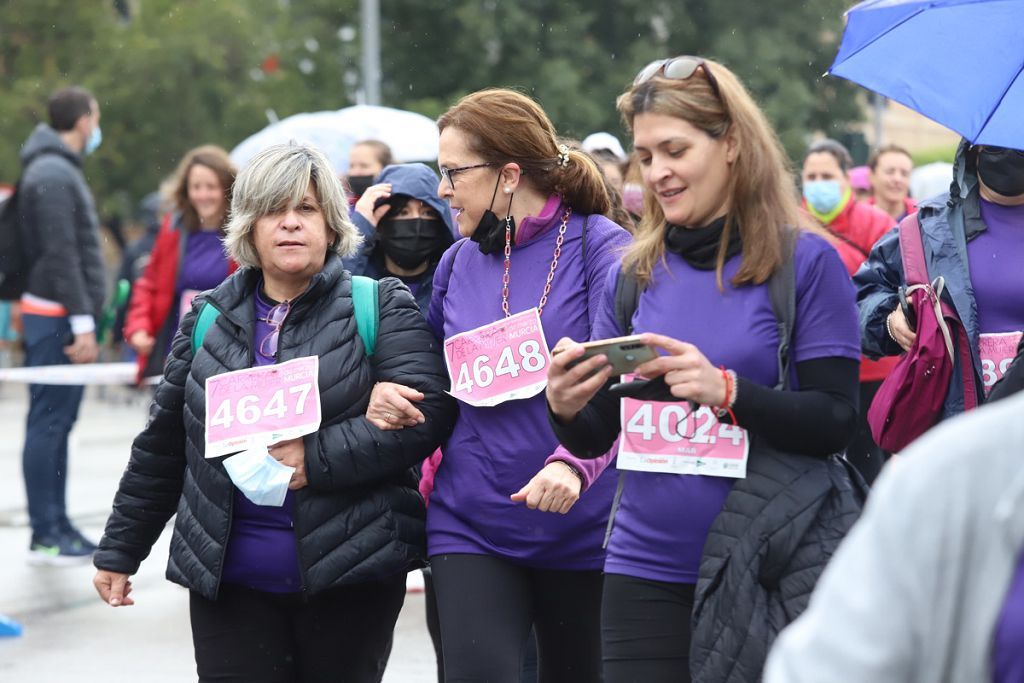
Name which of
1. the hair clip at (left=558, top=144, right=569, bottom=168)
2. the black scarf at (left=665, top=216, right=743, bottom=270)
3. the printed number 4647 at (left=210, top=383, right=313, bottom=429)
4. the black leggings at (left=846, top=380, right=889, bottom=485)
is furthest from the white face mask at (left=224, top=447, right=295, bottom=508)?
the black leggings at (left=846, top=380, right=889, bottom=485)

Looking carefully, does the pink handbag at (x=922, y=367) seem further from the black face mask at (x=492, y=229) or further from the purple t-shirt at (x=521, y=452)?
the black face mask at (x=492, y=229)

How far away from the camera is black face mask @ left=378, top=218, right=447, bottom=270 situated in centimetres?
544

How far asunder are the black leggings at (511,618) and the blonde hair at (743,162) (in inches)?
46.8

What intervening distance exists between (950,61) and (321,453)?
83.8 inches

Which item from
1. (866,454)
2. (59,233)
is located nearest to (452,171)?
(866,454)

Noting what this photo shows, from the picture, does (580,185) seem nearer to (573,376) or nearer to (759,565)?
(573,376)

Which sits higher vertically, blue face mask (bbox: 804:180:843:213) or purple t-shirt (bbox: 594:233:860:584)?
purple t-shirt (bbox: 594:233:860:584)

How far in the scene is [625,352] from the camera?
325 centimetres

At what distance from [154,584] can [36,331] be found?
1610 millimetres

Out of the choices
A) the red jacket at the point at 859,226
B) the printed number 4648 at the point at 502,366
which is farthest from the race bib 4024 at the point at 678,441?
the red jacket at the point at 859,226

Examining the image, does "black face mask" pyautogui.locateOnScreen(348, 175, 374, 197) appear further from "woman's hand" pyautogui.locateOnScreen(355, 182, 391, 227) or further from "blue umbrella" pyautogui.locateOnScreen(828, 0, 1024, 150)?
"blue umbrella" pyautogui.locateOnScreen(828, 0, 1024, 150)

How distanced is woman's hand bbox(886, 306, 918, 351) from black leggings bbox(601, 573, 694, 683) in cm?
160

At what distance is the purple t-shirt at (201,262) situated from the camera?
8914 mm

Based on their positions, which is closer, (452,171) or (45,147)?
(452,171)
